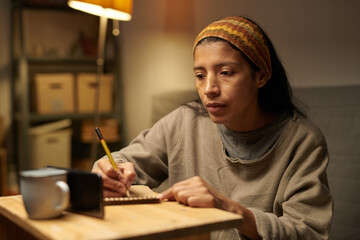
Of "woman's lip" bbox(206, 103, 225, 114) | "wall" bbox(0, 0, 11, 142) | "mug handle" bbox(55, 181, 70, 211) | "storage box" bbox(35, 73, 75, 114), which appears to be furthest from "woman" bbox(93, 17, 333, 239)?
"wall" bbox(0, 0, 11, 142)

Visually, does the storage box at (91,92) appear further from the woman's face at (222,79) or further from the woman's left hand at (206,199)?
the woman's left hand at (206,199)

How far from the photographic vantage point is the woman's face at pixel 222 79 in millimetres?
1264

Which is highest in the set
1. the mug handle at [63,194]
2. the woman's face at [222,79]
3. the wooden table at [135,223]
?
the woman's face at [222,79]

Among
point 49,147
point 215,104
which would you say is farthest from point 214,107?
point 49,147

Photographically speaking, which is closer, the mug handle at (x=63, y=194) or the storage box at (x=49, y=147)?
the mug handle at (x=63, y=194)

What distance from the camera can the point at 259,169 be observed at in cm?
132

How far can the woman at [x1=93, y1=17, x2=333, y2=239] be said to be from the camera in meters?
1.12

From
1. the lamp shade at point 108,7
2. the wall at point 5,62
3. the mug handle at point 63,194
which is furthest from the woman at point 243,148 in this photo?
the wall at point 5,62

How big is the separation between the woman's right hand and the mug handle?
0.24 metres

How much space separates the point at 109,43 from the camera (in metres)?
4.35

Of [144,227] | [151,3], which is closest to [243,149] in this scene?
[144,227]

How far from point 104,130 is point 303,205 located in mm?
3139

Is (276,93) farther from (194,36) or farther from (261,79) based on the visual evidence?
(194,36)

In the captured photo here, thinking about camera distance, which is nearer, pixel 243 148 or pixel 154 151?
pixel 243 148
